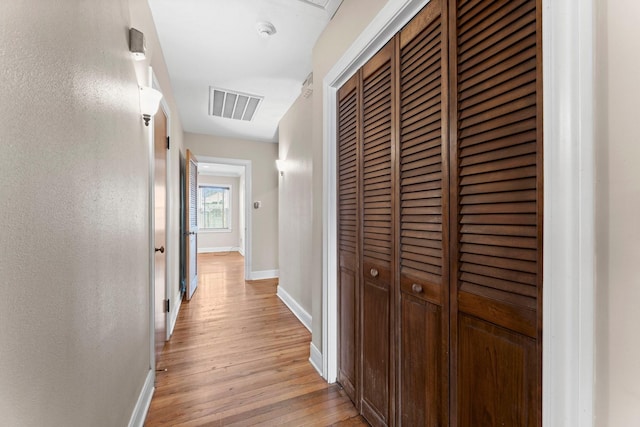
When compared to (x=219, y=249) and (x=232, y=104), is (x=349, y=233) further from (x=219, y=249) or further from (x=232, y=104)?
(x=219, y=249)

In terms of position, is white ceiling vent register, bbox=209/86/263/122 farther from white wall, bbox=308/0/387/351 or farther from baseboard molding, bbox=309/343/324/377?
baseboard molding, bbox=309/343/324/377

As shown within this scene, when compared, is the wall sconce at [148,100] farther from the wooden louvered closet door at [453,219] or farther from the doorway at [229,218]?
the doorway at [229,218]

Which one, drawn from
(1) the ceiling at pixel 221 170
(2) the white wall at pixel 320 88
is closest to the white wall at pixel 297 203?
(2) the white wall at pixel 320 88

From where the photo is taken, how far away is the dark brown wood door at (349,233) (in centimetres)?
165

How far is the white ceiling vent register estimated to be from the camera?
3.09m

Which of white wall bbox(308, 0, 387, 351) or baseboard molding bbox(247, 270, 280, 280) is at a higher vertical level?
white wall bbox(308, 0, 387, 351)

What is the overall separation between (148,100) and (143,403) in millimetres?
1821

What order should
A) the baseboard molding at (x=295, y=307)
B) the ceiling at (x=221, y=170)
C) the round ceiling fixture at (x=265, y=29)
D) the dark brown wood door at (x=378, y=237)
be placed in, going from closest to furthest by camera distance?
the dark brown wood door at (x=378, y=237) < the round ceiling fixture at (x=265, y=29) < the baseboard molding at (x=295, y=307) < the ceiling at (x=221, y=170)

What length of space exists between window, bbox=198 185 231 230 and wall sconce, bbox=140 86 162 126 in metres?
6.72

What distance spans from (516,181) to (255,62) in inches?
95.4

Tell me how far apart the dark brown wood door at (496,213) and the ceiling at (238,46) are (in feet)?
4.29

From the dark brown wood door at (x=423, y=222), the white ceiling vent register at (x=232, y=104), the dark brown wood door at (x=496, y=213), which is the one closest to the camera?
the dark brown wood door at (x=496, y=213)

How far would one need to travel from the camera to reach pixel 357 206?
1638 mm

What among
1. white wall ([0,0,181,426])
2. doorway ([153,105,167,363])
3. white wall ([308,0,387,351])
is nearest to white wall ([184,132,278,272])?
doorway ([153,105,167,363])
